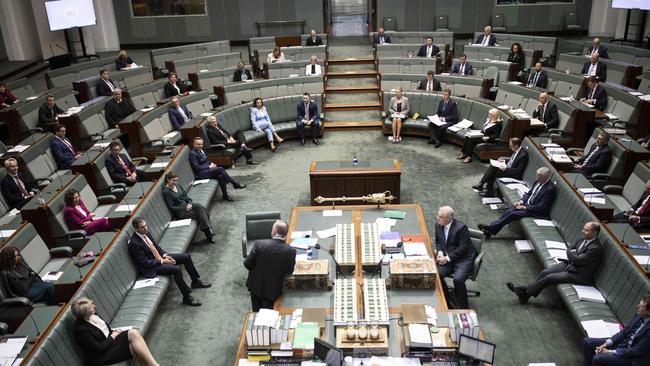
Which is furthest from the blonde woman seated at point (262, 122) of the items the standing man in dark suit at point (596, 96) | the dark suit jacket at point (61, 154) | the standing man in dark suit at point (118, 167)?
the standing man in dark suit at point (596, 96)

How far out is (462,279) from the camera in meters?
6.50

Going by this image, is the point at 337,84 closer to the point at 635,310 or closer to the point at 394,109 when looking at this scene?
the point at 394,109

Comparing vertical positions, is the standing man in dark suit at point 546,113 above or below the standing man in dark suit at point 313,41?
below

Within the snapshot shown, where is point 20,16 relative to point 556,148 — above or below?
above

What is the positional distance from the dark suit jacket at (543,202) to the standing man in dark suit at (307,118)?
5900 millimetres

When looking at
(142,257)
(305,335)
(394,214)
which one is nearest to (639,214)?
(394,214)

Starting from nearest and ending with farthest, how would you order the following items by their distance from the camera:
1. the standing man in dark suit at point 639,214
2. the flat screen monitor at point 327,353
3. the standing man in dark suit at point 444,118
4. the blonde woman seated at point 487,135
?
1. the flat screen monitor at point 327,353
2. the standing man in dark suit at point 639,214
3. the blonde woman seated at point 487,135
4. the standing man in dark suit at point 444,118

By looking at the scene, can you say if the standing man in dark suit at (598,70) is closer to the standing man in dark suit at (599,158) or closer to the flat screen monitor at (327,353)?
the standing man in dark suit at (599,158)

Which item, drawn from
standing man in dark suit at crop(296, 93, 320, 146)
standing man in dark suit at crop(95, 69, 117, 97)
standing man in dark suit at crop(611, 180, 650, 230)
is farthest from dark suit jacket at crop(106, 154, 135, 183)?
standing man in dark suit at crop(611, 180, 650, 230)

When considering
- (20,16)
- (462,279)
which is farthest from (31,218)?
(20,16)

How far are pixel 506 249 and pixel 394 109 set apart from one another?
552cm

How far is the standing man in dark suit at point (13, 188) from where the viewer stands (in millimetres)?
8547

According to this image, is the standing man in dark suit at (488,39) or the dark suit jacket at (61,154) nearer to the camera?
the dark suit jacket at (61,154)

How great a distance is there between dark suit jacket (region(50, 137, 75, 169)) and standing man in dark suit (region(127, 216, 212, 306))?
13.2ft
